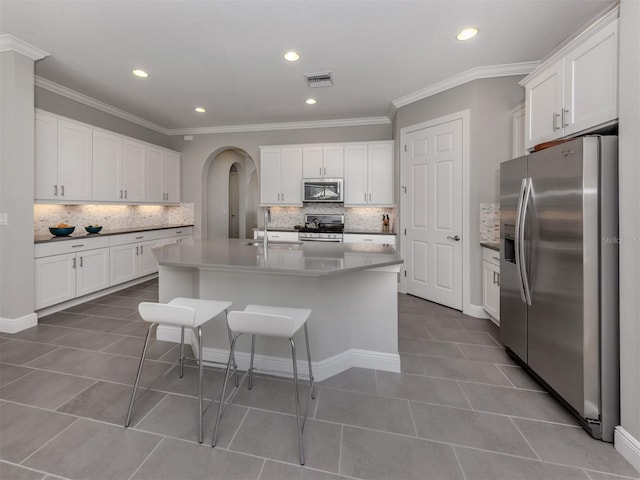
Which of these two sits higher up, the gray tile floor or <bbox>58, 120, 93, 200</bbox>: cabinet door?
<bbox>58, 120, 93, 200</bbox>: cabinet door

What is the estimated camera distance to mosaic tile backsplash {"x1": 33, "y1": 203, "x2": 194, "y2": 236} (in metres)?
3.88

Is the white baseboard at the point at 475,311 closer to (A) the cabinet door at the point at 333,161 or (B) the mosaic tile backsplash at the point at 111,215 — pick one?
(A) the cabinet door at the point at 333,161

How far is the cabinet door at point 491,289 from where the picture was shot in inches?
118

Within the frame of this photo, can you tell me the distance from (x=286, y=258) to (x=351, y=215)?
3411 millimetres

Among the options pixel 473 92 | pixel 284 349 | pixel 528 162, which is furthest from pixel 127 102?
pixel 528 162

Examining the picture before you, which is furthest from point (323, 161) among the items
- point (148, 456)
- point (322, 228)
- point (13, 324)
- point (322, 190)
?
point (148, 456)

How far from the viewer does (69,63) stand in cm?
325

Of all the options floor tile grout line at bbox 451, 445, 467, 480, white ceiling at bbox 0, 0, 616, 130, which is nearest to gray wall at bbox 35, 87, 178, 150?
white ceiling at bbox 0, 0, 616, 130

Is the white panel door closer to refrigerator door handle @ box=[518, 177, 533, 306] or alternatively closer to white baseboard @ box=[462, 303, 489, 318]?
white baseboard @ box=[462, 303, 489, 318]

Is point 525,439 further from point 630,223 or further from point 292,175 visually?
point 292,175

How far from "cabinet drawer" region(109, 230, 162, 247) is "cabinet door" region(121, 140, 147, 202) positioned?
0.58m

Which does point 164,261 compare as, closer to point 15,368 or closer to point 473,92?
point 15,368

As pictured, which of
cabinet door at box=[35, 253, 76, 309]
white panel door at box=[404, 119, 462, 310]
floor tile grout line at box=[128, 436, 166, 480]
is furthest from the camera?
white panel door at box=[404, 119, 462, 310]

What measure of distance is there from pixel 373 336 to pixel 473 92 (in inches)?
117
